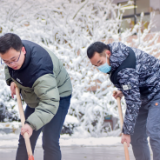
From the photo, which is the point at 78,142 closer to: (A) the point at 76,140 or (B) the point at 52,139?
(A) the point at 76,140

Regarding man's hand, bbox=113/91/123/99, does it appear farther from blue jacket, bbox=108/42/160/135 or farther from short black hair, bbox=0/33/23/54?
short black hair, bbox=0/33/23/54

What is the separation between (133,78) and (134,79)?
0.04ft

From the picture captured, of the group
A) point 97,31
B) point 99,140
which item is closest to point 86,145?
point 99,140

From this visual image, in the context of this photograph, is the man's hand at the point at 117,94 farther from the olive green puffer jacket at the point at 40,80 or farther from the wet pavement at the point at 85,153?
the wet pavement at the point at 85,153

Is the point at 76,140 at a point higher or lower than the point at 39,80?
lower

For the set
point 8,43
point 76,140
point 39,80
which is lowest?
point 76,140

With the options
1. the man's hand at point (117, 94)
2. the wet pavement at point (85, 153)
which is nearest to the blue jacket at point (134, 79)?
the man's hand at point (117, 94)

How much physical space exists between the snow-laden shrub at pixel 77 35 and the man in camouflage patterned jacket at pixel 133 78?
9.57ft

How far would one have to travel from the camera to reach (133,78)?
2.13 m

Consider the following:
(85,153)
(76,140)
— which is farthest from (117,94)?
(76,140)

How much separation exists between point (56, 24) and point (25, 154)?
370 cm

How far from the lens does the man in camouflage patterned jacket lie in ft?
7.07

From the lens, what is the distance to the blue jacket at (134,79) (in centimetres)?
214

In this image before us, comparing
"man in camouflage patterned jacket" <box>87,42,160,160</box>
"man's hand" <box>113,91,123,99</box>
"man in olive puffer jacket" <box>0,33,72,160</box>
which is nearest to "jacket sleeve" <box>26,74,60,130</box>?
"man in olive puffer jacket" <box>0,33,72,160</box>
